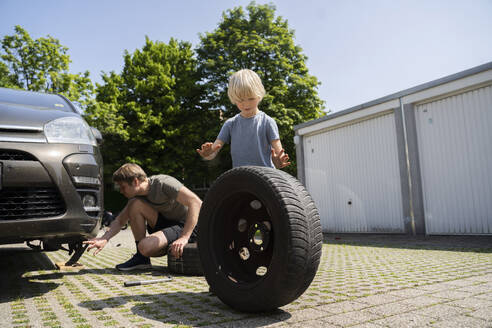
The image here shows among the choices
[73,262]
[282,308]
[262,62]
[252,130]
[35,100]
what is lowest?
[282,308]

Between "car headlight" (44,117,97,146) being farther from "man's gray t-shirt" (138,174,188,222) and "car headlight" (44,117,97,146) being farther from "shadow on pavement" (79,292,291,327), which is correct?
"shadow on pavement" (79,292,291,327)

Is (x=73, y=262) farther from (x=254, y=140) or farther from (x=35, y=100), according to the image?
(x=254, y=140)

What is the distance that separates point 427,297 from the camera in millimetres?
2400

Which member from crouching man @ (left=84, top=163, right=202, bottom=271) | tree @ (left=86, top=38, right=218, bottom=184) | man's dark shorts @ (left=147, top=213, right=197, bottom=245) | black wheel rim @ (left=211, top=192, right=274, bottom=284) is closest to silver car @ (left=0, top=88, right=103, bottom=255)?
crouching man @ (left=84, top=163, right=202, bottom=271)

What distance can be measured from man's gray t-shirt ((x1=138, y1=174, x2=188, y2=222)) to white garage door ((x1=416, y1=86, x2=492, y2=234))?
688 cm

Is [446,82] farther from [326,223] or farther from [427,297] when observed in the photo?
[427,297]

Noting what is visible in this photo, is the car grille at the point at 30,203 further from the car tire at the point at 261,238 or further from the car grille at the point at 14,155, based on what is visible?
the car tire at the point at 261,238

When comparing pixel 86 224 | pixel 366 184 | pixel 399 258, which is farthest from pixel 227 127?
pixel 366 184

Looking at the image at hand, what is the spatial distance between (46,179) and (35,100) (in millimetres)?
1307

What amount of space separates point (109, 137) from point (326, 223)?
591 inches

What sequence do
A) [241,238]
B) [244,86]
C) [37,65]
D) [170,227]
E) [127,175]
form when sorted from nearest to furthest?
[241,238]
[244,86]
[127,175]
[170,227]
[37,65]

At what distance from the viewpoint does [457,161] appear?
8.05m

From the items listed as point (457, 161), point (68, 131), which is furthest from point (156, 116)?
point (68, 131)

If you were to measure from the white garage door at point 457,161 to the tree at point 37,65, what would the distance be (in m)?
18.0
